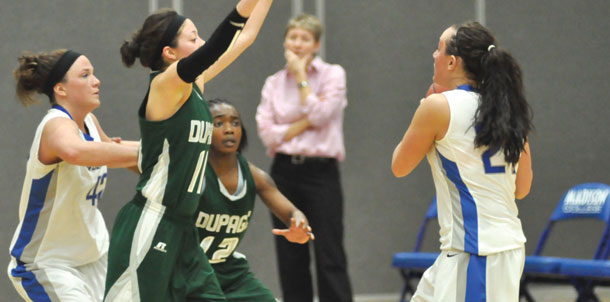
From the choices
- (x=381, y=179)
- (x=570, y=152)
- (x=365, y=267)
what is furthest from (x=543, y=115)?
(x=365, y=267)

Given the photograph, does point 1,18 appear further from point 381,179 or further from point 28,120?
point 381,179

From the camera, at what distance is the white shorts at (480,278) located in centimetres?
268

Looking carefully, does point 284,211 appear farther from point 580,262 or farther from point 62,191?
point 580,262

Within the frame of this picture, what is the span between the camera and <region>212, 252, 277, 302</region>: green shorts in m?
3.46

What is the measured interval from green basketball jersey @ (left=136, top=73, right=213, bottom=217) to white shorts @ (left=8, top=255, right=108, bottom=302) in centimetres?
60

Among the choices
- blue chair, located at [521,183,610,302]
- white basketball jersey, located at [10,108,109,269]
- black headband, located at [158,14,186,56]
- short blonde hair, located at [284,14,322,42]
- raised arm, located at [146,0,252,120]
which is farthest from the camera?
short blonde hair, located at [284,14,322,42]

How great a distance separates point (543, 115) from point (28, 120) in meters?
3.94

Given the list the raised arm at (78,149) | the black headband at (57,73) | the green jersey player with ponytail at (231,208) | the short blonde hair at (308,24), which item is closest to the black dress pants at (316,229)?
the short blonde hair at (308,24)

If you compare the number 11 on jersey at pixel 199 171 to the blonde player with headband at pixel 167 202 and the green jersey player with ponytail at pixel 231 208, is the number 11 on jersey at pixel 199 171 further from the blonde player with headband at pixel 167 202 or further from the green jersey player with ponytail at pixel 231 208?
the green jersey player with ponytail at pixel 231 208

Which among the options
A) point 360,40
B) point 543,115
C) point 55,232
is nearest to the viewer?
point 55,232

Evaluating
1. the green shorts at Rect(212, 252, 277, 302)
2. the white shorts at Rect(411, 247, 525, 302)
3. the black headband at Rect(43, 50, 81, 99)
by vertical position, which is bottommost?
the green shorts at Rect(212, 252, 277, 302)

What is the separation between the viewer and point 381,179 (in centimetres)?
641

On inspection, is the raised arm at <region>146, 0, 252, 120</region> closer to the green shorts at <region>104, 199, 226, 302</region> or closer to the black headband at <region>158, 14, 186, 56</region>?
the black headband at <region>158, 14, 186, 56</region>

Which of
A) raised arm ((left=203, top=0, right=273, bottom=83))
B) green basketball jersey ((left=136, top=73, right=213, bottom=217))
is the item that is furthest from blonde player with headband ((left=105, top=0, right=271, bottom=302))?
raised arm ((left=203, top=0, right=273, bottom=83))
